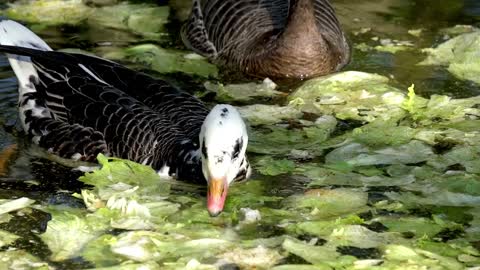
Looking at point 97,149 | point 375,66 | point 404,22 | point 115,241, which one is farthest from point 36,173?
point 404,22

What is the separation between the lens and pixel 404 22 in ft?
45.0

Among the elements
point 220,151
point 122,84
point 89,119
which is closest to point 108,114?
point 89,119

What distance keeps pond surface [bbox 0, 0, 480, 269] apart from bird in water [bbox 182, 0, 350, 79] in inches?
11.0

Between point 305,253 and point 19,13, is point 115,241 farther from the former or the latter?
point 19,13

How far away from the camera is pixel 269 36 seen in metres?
12.5

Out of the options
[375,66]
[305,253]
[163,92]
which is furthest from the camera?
[375,66]

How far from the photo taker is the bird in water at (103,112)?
9234 mm

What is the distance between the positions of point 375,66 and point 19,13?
4174mm

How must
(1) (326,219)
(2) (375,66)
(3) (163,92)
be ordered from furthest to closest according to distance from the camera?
(2) (375,66)
(3) (163,92)
(1) (326,219)

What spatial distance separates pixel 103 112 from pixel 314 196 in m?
2.04

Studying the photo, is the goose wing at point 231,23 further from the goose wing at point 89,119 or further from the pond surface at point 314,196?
the goose wing at point 89,119

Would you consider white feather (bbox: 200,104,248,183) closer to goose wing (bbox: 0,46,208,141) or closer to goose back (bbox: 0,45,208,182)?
goose back (bbox: 0,45,208,182)

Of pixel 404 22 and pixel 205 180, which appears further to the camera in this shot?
pixel 404 22

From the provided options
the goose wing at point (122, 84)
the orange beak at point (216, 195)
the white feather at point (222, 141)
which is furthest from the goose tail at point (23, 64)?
the orange beak at point (216, 195)
